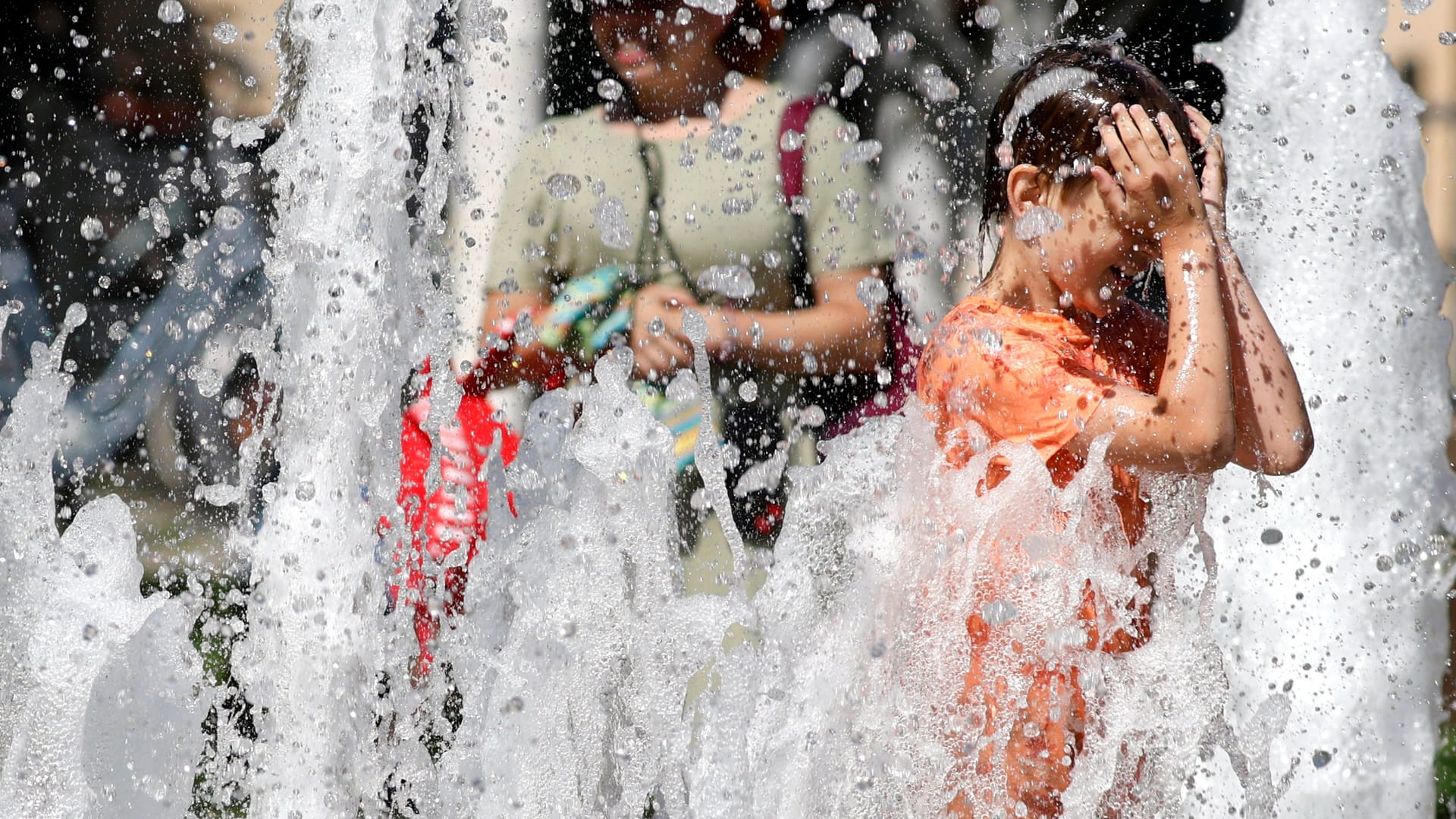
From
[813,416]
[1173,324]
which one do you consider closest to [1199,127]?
[1173,324]

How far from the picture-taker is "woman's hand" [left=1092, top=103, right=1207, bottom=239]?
1.37 m

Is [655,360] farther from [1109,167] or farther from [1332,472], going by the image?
[1332,472]

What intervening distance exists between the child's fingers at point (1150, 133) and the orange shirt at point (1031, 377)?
8.2 inches

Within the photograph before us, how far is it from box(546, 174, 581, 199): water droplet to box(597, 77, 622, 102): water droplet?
6.8 inches

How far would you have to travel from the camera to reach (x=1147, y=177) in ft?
4.49

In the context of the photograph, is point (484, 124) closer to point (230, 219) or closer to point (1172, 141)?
point (230, 219)

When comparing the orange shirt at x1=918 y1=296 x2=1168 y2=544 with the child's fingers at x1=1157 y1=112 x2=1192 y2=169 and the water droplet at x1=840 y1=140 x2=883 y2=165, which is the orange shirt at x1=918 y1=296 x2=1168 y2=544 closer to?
the child's fingers at x1=1157 y1=112 x2=1192 y2=169

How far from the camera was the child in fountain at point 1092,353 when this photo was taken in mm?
1345

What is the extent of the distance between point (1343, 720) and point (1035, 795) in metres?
1.81

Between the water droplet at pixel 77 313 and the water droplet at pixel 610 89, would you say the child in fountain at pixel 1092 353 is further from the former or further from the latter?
the water droplet at pixel 77 313

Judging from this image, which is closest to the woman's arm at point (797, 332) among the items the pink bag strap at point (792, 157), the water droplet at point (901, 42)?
the pink bag strap at point (792, 157)

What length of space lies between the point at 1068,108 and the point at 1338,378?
1967 mm

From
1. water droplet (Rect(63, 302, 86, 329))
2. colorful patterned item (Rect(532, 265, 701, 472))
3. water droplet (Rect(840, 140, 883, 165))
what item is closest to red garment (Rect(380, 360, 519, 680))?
colorful patterned item (Rect(532, 265, 701, 472))

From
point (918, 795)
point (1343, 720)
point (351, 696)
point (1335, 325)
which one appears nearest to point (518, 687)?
point (351, 696)
